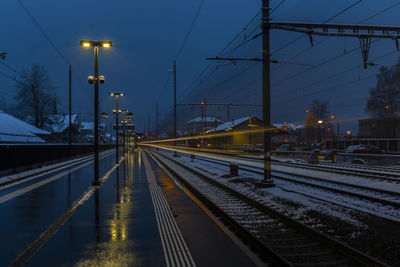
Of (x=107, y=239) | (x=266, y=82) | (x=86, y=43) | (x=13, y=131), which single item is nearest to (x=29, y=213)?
(x=107, y=239)

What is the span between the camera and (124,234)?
267 inches

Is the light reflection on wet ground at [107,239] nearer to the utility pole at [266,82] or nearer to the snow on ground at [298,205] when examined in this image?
the snow on ground at [298,205]

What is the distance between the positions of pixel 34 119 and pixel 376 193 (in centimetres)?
5684

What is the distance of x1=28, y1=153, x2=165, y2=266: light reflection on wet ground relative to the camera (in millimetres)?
5320

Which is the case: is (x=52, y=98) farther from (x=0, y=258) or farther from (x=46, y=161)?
(x=0, y=258)

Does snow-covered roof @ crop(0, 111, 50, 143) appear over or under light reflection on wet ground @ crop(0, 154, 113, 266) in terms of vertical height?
over

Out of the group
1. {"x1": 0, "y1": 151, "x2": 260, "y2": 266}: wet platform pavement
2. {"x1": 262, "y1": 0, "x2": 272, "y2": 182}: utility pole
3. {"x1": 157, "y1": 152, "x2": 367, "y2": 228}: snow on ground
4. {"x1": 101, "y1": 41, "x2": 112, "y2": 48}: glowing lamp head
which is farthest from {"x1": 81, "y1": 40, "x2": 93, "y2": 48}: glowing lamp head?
{"x1": 157, "y1": 152, "x2": 367, "y2": 228}: snow on ground

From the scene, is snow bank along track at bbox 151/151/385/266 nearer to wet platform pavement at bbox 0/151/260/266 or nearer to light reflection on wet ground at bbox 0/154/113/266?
wet platform pavement at bbox 0/151/260/266

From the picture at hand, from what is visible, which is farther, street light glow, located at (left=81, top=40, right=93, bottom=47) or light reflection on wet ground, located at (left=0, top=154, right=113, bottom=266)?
street light glow, located at (left=81, top=40, right=93, bottom=47)

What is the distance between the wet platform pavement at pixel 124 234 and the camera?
5359 mm

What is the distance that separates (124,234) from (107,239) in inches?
16.9

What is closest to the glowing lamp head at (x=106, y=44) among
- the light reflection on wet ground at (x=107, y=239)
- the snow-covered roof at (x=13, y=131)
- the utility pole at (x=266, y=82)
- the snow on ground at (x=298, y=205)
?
the utility pole at (x=266, y=82)

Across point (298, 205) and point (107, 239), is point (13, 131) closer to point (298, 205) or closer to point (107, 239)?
point (107, 239)

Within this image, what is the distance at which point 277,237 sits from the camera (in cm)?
673
